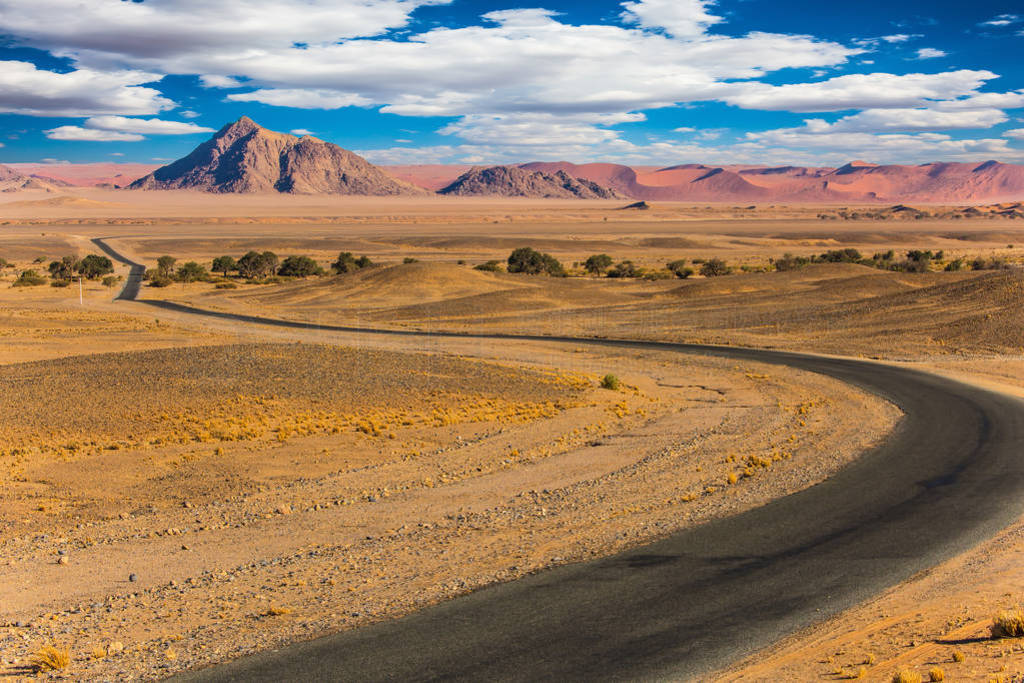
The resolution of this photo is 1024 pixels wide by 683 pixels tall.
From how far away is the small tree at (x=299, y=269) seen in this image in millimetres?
86625

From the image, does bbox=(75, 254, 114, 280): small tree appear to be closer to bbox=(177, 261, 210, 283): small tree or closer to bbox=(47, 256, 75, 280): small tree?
bbox=(47, 256, 75, 280): small tree

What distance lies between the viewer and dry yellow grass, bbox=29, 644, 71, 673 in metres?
9.05

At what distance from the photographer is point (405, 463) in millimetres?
18969

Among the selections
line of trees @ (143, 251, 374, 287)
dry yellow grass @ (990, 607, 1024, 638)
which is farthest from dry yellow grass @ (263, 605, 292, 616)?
line of trees @ (143, 251, 374, 287)

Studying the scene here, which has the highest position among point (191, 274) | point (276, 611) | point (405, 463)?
point (191, 274)

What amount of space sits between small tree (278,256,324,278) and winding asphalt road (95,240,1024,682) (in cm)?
7522

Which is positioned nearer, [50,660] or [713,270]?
[50,660]

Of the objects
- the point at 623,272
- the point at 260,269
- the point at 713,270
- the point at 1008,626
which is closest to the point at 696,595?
the point at 1008,626

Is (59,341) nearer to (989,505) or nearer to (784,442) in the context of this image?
(784,442)

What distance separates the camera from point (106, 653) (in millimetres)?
9492

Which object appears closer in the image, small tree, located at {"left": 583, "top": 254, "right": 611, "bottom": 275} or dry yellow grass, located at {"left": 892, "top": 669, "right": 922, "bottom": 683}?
dry yellow grass, located at {"left": 892, "top": 669, "right": 922, "bottom": 683}

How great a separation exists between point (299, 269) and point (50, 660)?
80285mm

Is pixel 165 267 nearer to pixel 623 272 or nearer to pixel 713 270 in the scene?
pixel 623 272

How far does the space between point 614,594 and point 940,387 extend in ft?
72.6
